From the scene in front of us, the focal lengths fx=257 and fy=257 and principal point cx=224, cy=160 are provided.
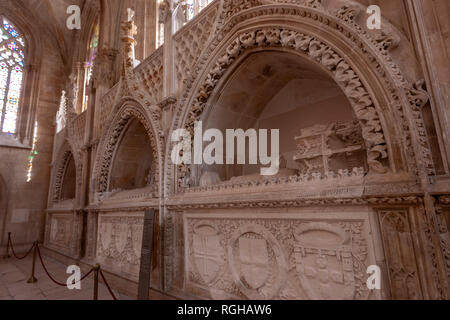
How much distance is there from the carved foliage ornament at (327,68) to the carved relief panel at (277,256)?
0.58 metres

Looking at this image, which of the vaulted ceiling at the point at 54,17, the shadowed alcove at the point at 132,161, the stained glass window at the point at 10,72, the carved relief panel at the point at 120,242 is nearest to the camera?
the carved relief panel at the point at 120,242

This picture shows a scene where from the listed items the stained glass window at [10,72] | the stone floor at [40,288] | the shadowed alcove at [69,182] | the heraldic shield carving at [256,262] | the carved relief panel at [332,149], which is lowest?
the stone floor at [40,288]

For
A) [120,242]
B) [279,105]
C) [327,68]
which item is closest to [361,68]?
[327,68]

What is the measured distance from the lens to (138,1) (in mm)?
6582

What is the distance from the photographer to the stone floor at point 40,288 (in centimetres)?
414

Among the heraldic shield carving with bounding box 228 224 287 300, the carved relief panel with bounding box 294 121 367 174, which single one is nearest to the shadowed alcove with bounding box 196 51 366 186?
the carved relief panel with bounding box 294 121 367 174

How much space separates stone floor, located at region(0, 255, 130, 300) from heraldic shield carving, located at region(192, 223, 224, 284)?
1.74 metres

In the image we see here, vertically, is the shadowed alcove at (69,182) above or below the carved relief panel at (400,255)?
above

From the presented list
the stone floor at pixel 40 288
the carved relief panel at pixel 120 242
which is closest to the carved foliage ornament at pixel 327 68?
the carved relief panel at pixel 120 242

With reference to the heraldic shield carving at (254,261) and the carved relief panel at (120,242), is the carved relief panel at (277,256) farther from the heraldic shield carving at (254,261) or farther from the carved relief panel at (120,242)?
the carved relief panel at (120,242)

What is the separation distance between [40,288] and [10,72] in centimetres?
932

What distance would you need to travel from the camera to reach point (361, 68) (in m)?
2.11

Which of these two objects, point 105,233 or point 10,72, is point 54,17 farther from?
point 105,233
